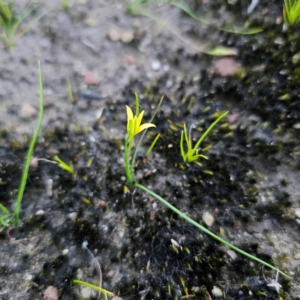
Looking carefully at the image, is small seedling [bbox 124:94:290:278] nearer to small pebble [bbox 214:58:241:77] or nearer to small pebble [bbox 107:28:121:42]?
small pebble [bbox 214:58:241:77]

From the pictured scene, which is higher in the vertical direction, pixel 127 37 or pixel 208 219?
pixel 127 37

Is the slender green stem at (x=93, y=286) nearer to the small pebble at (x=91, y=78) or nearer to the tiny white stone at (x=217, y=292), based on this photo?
the tiny white stone at (x=217, y=292)

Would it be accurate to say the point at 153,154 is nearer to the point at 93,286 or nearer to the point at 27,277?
the point at 93,286

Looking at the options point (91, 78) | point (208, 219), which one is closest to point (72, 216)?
point (208, 219)

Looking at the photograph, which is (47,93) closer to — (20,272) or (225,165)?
(20,272)

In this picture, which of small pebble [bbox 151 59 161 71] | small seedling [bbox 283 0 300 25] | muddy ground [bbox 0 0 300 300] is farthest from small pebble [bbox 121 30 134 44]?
small seedling [bbox 283 0 300 25]

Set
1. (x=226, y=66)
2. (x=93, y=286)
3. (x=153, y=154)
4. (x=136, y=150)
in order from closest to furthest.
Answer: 1. (x=93, y=286)
2. (x=136, y=150)
3. (x=153, y=154)
4. (x=226, y=66)

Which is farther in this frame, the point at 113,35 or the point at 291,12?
the point at 113,35
